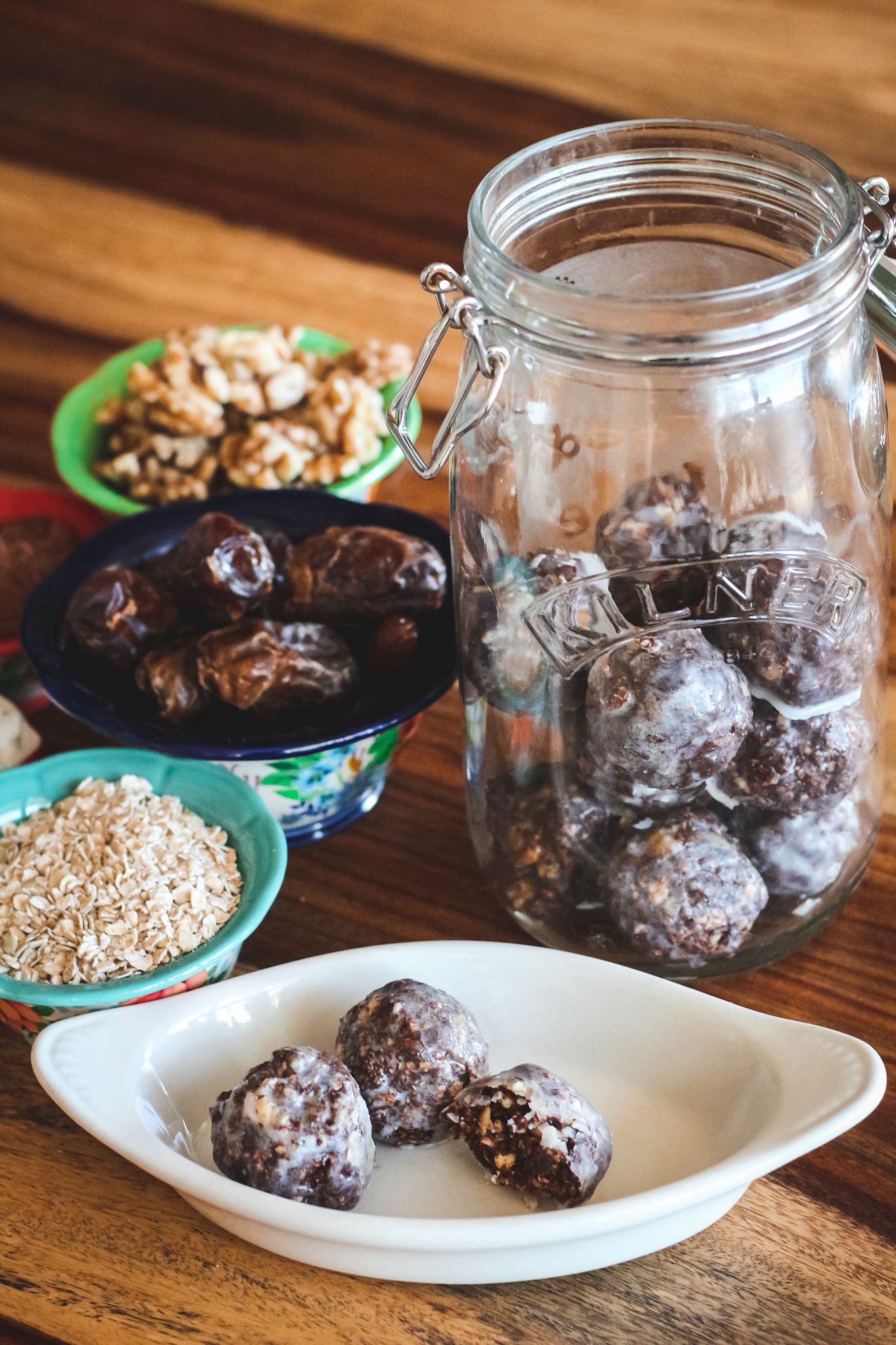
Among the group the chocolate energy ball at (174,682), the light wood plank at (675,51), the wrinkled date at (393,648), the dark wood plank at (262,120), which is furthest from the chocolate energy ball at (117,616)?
the light wood plank at (675,51)

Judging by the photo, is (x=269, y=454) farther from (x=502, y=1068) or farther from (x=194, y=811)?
(x=502, y=1068)

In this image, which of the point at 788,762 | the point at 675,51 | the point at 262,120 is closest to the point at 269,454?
the point at 788,762

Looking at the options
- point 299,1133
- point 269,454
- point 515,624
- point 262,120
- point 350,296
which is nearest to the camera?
point 299,1133

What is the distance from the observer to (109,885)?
25.2 inches

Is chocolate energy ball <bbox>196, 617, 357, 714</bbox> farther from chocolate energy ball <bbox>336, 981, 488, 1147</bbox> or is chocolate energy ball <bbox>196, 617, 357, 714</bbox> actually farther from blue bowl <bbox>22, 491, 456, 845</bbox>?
chocolate energy ball <bbox>336, 981, 488, 1147</bbox>

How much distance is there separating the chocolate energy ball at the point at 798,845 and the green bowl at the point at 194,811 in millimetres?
227

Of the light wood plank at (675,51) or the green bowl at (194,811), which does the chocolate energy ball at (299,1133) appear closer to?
the green bowl at (194,811)

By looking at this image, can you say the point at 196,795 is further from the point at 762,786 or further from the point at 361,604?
the point at 762,786

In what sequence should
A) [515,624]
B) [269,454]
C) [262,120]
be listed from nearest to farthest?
[515,624] < [269,454] < [262,120]

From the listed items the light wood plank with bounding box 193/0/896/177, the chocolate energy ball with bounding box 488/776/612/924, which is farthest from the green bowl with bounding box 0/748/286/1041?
the light wood plank with bounding box 193/0/896/177

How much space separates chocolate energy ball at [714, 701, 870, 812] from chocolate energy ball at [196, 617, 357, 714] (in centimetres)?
22

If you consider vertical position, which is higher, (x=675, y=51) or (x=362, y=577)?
(x=675, y=51)

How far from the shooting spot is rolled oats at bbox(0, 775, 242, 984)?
2.01 ft

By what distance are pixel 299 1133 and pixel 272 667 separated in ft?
0.84
